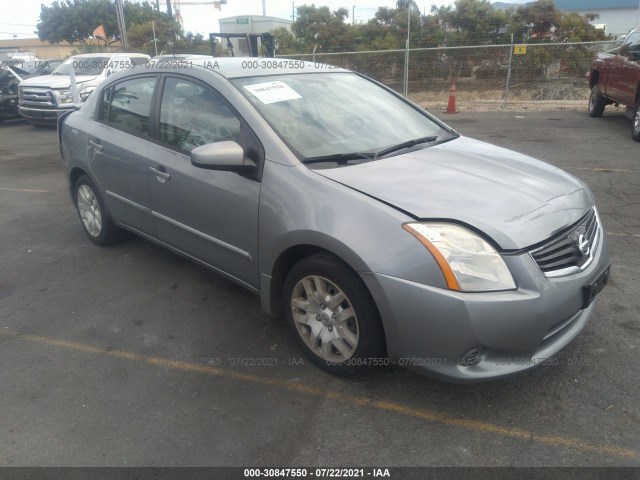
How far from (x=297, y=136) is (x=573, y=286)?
1.73 meters

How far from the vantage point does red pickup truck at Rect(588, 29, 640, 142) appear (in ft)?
29.6

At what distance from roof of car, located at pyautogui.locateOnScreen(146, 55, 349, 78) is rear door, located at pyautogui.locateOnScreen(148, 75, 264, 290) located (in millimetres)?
185

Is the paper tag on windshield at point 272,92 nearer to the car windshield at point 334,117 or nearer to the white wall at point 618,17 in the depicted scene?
the car windshield at point 334,117

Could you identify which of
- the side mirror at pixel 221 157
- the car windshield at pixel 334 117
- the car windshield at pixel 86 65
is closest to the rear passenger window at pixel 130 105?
the car windshield at pixel 334 117

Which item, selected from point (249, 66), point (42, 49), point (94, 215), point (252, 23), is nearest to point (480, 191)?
point (249, 66)

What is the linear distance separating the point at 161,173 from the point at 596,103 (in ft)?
36.8

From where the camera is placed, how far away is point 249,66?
147 inches

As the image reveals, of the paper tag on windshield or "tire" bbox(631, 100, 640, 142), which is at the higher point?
the paper tag on windshield

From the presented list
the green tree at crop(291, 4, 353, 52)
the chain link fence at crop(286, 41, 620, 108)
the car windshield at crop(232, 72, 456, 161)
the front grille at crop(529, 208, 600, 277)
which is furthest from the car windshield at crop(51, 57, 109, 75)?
the front grille at crop(529, 208, 600, 277)

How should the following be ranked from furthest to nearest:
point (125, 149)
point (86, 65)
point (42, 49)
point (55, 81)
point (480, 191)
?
1. point (42, 49)
2. point (86, 65)
3. point (55, 81)
4. point (125, 149)
5. point (480, 191)

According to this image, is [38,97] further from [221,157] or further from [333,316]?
[333,316]

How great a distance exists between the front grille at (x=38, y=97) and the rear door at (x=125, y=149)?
9.20m

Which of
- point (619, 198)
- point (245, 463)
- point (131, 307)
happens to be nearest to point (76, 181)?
point (131, 307)

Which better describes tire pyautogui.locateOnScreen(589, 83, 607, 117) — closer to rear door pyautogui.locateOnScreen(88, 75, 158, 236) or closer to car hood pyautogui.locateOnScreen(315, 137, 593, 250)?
car hood pyautogui.locateOnScreen(315, 137, 593, 250)
